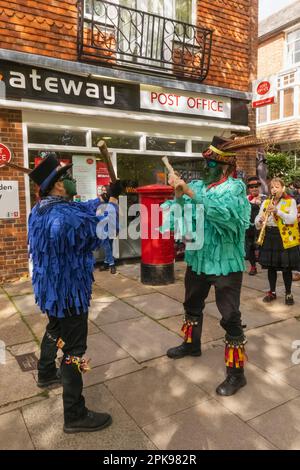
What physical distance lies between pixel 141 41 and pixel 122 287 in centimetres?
457

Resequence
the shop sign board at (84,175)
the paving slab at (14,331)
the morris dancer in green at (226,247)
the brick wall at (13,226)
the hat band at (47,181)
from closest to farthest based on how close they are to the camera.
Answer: the hat band at (47,181) < the morris dancer in green at (226,247) < the paving slab at (14,331) < the brick wall at (13,226) < the shop sign board at (84,175)

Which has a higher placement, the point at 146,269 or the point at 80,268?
the point at 80,268

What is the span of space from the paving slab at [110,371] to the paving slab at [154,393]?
78 millimetres

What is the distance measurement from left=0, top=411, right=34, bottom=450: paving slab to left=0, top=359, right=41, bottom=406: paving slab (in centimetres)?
22

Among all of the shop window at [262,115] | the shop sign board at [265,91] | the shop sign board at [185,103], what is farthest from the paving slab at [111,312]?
the shop window at [262,115]

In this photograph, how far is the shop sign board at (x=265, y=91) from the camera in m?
8.23

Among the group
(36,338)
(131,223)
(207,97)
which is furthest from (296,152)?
(36,338)

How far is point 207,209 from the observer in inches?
106

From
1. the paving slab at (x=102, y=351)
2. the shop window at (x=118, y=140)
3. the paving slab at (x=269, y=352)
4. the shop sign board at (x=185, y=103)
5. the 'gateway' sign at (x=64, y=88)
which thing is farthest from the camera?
the shop sign board at (x=185, y=103)

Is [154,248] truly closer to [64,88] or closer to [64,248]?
[64,88]

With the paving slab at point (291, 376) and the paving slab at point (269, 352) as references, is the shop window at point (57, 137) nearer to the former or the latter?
the paving slab at point (269, 352)

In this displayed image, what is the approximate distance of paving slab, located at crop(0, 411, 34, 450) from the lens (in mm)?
2383

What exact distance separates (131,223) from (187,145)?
2073 mm

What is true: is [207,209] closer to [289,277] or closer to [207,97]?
[289,277]
